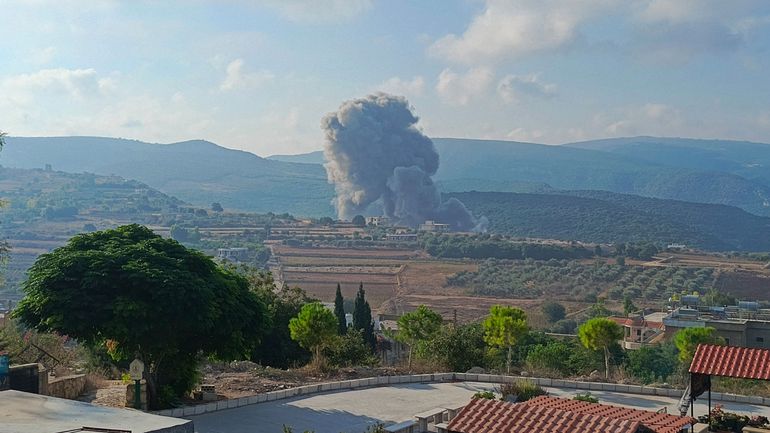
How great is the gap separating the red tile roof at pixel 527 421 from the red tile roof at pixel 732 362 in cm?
509

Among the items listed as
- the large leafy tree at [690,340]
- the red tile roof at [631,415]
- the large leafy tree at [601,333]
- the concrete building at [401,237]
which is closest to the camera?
the red tile roof at [631,415]

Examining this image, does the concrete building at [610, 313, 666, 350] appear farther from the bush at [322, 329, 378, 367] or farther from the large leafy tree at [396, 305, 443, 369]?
the bush at [322, 329, 378, 367]

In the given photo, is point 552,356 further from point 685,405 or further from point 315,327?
point 685,405

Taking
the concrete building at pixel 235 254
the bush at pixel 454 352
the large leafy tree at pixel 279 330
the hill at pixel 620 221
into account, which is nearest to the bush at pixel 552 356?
the bush at pixel 454 352

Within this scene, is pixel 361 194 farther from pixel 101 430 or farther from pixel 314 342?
pixel 101 430

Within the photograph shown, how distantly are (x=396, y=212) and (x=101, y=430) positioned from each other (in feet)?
420

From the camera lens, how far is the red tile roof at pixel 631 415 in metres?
12.7

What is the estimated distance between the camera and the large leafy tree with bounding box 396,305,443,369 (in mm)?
25938

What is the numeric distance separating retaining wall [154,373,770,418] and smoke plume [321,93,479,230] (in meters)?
107

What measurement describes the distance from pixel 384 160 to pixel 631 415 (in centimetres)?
11737

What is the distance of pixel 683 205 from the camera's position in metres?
190

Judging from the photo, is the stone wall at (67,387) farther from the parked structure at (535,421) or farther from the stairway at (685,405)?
the stairway at (685,405)

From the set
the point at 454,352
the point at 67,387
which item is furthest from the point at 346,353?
the point at 67,387

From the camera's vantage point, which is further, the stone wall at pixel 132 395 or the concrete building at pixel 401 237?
the concrete building at pixel 401 237
